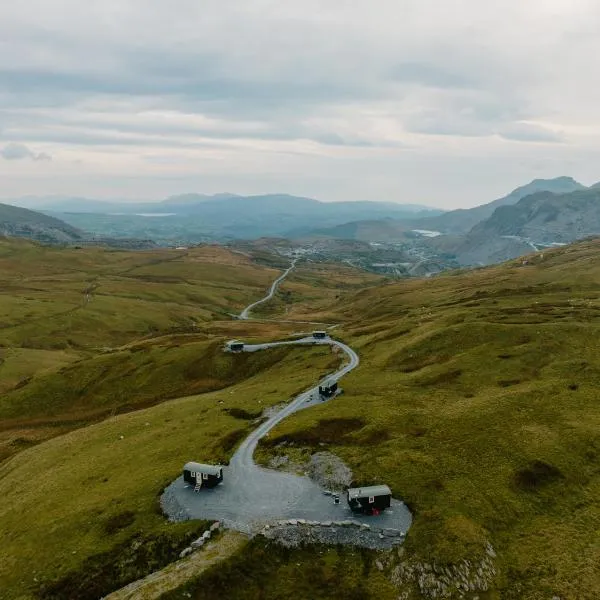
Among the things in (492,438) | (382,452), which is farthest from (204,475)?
(492,438)

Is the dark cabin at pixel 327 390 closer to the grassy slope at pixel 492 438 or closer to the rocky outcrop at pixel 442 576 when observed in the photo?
the grassy slope at pixel 492 438

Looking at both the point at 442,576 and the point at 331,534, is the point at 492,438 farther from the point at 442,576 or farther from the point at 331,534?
the point at 331,534

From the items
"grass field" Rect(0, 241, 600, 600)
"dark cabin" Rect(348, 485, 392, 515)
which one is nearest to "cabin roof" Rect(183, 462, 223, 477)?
"grass field" Rect(0, 241, 600, 600)

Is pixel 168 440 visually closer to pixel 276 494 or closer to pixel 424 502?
pixel 276 494

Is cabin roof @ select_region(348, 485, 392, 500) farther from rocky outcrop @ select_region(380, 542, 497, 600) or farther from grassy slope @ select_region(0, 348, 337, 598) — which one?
grassy slope @ select_region(0, 348, 337, 598)

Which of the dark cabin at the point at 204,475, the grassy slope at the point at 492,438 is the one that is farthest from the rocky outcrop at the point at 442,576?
the dark cabin at the point at 204,475

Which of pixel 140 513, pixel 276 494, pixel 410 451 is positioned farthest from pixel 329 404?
pixel 140 513

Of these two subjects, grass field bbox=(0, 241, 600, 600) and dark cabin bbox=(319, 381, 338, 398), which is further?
dark cabin bbox=(319, 381, 338, 398)
